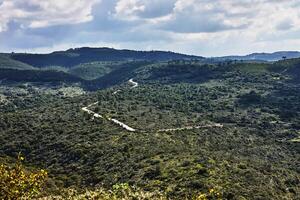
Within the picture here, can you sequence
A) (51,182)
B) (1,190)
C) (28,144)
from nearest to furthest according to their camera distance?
(1,190), (51,182), (28,144)

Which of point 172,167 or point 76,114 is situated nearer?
point 172,167

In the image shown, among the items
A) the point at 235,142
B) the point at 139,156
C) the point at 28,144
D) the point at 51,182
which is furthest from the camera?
the point at 235,142

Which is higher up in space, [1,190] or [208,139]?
[1,190]

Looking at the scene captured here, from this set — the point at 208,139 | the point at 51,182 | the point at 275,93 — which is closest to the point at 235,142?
the point at 208,139

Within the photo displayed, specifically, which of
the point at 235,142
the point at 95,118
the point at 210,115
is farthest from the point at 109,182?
the point at 210,115

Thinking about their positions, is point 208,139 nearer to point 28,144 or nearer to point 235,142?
point 235,142

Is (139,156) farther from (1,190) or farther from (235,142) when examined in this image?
(1,190)
